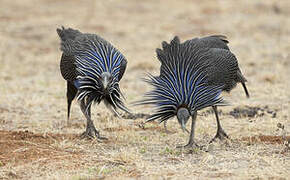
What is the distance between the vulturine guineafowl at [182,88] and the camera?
5.82 metres

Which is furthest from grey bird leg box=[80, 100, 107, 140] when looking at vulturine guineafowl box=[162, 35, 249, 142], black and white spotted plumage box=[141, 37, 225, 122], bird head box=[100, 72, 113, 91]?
vulturine guineafowl box=[162, 35, 249, 142]

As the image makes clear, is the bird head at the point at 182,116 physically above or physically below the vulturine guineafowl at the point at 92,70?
below

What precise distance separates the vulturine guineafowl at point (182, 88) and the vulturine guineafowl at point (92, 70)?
0.52 metres

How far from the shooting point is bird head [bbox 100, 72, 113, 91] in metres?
6.03

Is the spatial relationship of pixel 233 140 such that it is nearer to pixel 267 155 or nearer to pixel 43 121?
pixel 267 155

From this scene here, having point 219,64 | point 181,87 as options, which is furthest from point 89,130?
point 219,64

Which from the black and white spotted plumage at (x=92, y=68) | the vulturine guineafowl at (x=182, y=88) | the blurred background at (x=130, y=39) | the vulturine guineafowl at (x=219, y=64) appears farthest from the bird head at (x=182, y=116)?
the blurred background at (x=130, y=39)

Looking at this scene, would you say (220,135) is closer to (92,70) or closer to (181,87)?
(181,87)

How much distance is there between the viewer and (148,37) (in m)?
15.7

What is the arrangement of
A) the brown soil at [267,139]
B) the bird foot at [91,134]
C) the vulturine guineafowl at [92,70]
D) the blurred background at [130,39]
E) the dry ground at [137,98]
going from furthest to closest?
the blurred background at [130,39]
the bird foot at [91,134]
the brown soil at [267,139]
the vulturine guineafowl at [92,70]
the dry ground at [137,98]

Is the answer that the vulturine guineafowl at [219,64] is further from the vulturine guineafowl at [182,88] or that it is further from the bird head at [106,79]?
the bird head at [106,79]

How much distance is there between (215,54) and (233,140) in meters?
1.13

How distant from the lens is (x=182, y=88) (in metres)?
5.82

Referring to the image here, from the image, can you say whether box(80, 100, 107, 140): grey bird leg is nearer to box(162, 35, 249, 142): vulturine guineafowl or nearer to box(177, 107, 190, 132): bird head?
box(162, 35, 249, 142): vulturine guineafowl
